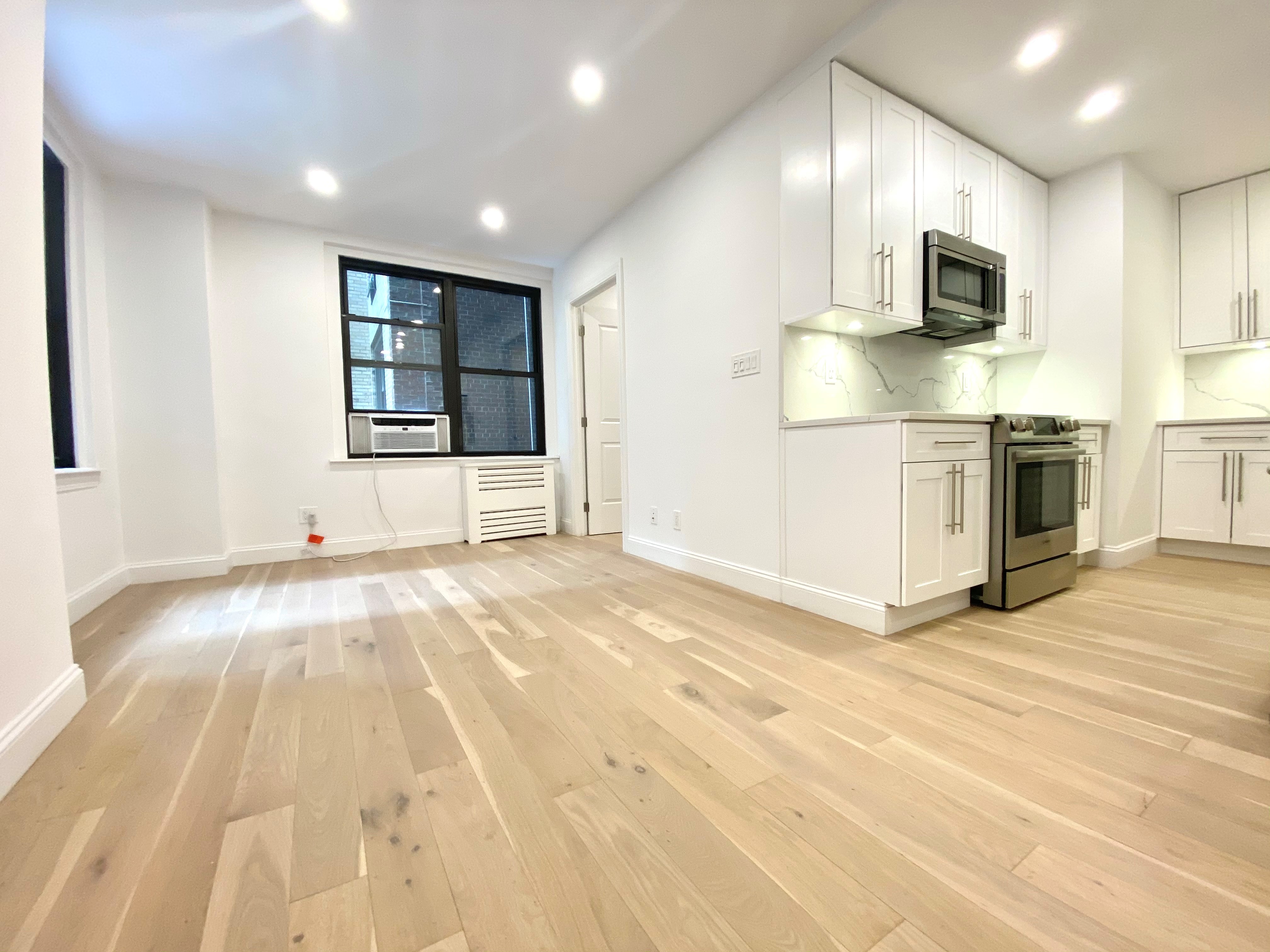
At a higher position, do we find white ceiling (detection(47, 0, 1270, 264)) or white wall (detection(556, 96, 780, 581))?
white ceiling (detection(47, 0, 1270, 264))

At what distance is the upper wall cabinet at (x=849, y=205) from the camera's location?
6.80 feet

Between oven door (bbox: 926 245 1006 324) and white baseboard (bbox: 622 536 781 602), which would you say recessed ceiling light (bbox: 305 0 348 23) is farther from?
white baseboard (bbox: 622 536 781 602)

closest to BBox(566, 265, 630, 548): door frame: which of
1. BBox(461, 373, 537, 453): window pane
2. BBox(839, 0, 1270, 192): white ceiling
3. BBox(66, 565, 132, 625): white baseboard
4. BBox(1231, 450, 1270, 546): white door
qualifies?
BBox(461, 373, 537, 453): window pane

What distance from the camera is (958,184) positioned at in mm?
2547

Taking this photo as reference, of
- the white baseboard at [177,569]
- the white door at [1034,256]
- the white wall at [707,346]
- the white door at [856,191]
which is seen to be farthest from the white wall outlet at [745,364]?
the white baseboard at [177,569]

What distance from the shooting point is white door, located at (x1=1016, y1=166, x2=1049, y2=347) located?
9.63 ft

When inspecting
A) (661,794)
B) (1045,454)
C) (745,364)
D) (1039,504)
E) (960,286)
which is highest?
(960,286)

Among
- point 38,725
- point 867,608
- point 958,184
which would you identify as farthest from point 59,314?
point 958,184

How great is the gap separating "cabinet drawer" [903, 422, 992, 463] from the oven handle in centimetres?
11

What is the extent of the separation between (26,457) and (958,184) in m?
3.85

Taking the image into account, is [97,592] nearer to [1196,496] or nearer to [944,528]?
[944,528]

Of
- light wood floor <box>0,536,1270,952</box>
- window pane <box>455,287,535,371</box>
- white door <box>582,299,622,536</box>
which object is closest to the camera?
light wood floor <box>0,536,1270,952</box>

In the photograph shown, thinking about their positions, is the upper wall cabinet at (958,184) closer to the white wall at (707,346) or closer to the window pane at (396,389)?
the white wall at (707,346)

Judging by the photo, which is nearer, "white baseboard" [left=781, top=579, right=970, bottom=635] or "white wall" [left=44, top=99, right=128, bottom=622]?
"white baseboard" [left=781, top=579, right=970, bottom=635]
